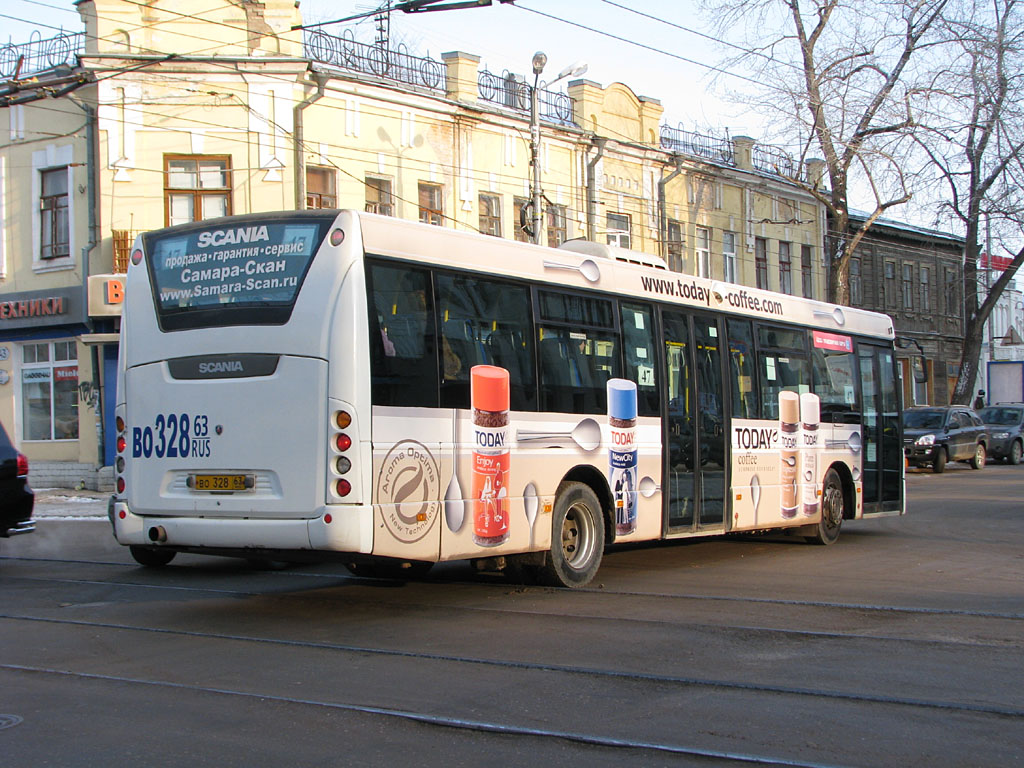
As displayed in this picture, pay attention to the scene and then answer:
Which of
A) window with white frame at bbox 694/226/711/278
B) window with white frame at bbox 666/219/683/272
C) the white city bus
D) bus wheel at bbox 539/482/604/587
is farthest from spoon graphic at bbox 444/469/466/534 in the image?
window with white frame at bbox 694/226/711/278

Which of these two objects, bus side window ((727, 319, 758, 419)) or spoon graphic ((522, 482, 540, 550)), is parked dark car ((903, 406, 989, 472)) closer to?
bus side window ((727, 319, 758, 419))

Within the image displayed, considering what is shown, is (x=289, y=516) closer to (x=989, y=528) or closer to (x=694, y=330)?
(x=694, y=330)

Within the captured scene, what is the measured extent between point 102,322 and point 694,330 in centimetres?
1654

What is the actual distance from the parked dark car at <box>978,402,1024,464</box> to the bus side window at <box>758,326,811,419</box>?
24.9 m

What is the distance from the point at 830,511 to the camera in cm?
1486

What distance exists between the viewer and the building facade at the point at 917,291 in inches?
1890

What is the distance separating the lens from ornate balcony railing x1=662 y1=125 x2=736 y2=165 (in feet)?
118

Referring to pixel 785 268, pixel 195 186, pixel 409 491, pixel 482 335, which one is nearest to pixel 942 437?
pixel 785 268

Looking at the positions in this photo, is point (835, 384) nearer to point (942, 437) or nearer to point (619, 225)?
point (942, 437)

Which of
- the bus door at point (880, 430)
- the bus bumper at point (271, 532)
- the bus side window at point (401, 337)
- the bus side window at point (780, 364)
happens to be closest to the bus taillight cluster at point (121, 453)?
the bus bumper at point (271, 532)

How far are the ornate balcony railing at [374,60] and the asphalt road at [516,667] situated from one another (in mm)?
16249

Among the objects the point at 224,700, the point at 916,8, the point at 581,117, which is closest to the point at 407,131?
the point at 581,117

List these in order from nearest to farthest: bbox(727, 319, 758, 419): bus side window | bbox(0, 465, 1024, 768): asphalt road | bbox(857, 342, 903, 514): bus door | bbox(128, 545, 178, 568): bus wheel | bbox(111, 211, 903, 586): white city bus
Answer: bbox(0, 465, 1024, 768): asphalt road < bbox(111, 211, 903, 586): white city bus < bbox(128, 545, 178, 568): bus wheel < bbox(727, 319, 758, 419): bus side window < bbox(857, 342, 903, 514): bus door

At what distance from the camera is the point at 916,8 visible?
3375 centimetres
